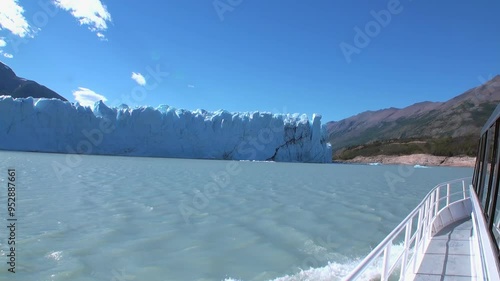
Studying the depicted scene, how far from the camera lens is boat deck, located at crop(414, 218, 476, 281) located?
410cm

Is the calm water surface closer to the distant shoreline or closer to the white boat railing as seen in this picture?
the white boat railing

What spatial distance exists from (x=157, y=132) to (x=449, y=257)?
50795 mm

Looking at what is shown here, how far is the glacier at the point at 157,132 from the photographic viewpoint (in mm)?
48031

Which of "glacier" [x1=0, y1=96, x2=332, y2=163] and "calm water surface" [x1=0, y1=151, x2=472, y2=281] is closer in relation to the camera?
"calm water surface" [x1=0, y1=151, x2=472, y2=281]

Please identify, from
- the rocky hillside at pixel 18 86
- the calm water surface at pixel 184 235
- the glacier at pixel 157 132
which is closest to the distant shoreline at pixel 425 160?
the glacier at pixel 157 132

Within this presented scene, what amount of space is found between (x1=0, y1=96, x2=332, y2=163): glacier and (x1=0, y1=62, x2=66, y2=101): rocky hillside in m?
77.6

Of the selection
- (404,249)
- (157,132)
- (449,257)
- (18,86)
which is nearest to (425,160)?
(157,132)

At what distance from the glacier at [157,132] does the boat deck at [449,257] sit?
161 feet

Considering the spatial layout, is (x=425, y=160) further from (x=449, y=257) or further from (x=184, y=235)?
(x=449, y=257)

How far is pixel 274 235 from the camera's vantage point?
8.25 meters

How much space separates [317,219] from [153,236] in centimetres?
505

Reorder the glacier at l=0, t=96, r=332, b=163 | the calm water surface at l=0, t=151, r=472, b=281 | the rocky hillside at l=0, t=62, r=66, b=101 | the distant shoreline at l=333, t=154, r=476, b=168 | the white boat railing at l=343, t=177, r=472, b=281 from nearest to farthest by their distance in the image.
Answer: the white boat railing at l=343, t=177, r=472, b=281 → the calm water surface at l=0, t=151, r=472, b=281 → the glacier at l=0, t=96, r=332, b=163 → the distant shoreline at l=333, t=154, r=476, b=168 → the rocky hillside at l=0, t=62, r=66, b=101

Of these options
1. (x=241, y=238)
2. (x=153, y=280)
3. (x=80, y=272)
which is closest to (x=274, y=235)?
(x=241, y=238)

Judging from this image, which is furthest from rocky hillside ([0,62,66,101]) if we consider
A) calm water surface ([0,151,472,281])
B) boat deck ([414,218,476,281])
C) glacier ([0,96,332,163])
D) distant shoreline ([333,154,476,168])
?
boat deck ([414,218,476,281])
